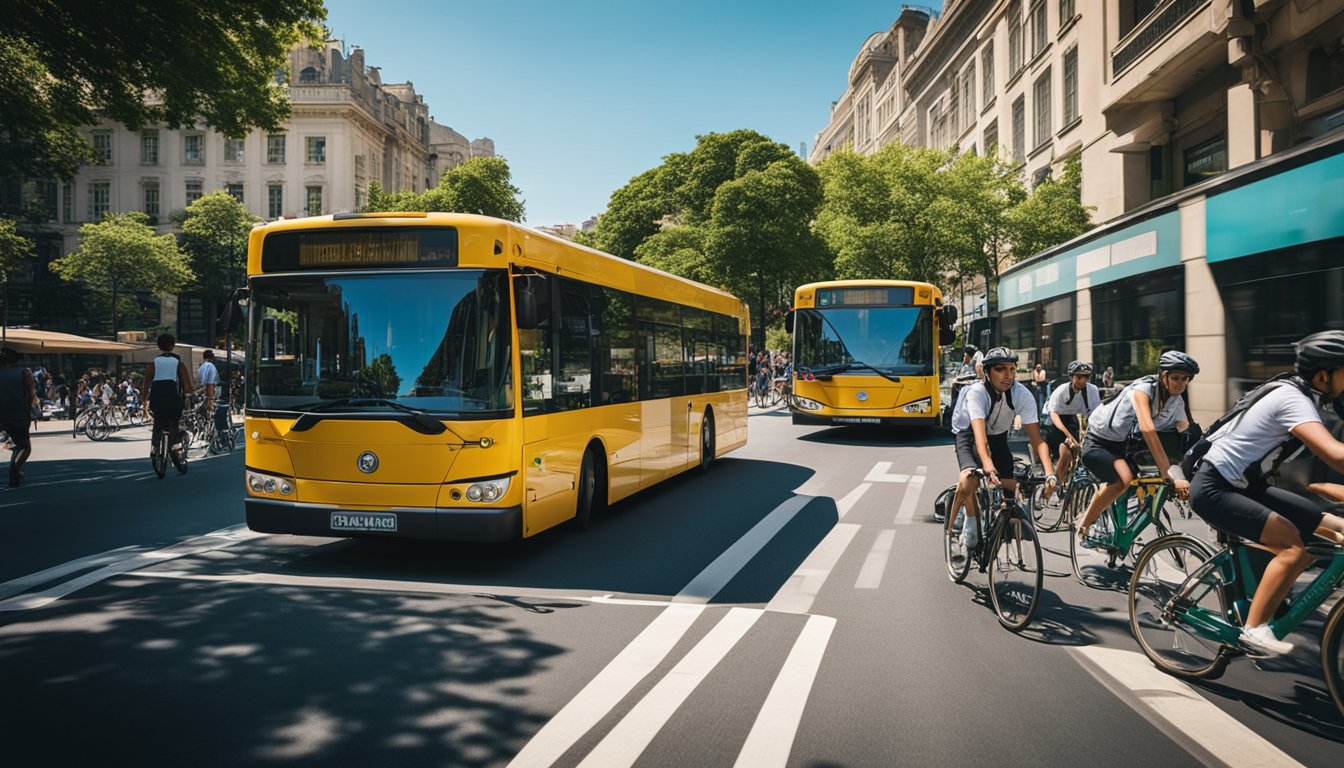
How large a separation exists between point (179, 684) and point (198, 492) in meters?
8.59

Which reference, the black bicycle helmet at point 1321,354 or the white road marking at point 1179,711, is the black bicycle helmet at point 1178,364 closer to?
the black bicycle helmet at point 1321,354

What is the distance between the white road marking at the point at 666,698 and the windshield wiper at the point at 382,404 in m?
2.57

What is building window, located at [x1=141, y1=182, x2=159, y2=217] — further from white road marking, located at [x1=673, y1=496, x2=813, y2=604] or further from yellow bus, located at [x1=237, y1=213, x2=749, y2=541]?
white road marking, located at [x1=673, y1=496, x2=813, y2=604]

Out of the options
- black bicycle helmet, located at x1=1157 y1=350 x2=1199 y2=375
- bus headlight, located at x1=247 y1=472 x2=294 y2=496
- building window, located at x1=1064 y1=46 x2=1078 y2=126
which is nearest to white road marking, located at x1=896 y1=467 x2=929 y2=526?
black bicycle helmet, located at x1=1157 y1=350 x2=1199 y2=375

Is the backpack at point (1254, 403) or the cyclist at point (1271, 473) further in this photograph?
the backpack at point (1254, 403)

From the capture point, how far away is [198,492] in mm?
12281

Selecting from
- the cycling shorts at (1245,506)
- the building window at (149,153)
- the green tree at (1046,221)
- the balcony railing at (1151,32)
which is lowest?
the cycling shorts at (1245,506)

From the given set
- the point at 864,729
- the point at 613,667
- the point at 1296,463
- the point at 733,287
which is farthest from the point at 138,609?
the point at 733,287

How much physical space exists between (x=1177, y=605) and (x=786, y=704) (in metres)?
2.20

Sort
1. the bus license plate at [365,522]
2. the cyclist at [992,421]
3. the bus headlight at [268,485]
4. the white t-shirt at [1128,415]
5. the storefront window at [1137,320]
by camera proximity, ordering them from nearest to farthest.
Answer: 1. the cyclist at [992,421]
2. the white t-shirt at [1128,415]
3. the bus license plate at [365,522]
4. the bus headlight at [268,485]
5. the storefront window at [1137,320]

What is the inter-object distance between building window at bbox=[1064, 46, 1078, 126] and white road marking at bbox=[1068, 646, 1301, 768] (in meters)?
36.3

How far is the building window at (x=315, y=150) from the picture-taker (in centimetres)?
6681

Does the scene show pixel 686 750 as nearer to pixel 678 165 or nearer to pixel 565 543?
pixel 565 543

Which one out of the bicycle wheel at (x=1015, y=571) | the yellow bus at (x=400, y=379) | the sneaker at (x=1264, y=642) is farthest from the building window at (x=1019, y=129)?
the sneaker at (x=1264, y=642)
